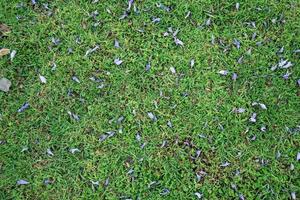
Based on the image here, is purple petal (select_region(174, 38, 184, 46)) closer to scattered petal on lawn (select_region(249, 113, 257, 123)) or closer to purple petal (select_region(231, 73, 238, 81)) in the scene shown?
purple petal (select_region(231, 73, 238, 81))

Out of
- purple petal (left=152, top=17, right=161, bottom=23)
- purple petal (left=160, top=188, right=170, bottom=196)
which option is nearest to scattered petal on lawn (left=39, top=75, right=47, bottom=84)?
purple petal (left=152, top=17, right=161, bottom=23)

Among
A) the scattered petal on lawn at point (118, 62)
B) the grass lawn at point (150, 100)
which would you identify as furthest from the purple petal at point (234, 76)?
the scattered petal on lawn at point (118, 62)

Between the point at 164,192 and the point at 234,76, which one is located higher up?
the point at 234,76

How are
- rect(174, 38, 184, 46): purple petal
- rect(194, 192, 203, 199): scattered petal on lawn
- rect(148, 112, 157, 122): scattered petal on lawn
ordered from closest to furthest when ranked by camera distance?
rect(194, 192, 203, 199): scattered petal on lawn → rect(148, 112, 157, 122): scattered petal on lawn → rect(174, 38, 184, 46): purple petal

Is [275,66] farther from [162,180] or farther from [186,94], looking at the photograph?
[162,180]

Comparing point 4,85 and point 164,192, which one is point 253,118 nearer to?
point 164,192

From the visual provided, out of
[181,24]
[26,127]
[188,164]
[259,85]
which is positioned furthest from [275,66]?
[26,127]

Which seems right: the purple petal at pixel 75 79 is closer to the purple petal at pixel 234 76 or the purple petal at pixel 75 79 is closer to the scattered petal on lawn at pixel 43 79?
the scattered petal on lawn at pixel 43 79

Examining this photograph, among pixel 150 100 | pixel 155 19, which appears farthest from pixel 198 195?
pixel 155 19

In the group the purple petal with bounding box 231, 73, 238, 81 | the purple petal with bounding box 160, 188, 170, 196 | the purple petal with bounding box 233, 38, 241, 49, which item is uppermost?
the purple petal with bounding box 233, 38, 241, 49
